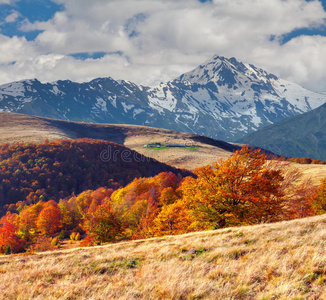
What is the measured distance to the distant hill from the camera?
4373 inches

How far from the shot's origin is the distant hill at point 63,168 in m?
111

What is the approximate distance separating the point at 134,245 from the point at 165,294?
11.1 m

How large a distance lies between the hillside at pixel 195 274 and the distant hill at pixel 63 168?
355 feet

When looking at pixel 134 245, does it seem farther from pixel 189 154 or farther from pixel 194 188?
pixel 189 154

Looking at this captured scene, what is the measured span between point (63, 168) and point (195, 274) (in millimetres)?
130947

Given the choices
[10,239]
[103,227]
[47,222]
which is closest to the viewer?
[103,227]

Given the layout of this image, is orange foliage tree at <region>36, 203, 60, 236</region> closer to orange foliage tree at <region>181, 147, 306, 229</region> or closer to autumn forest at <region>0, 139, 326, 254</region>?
autumn forest at <region>0, 139, 326, 254</region>

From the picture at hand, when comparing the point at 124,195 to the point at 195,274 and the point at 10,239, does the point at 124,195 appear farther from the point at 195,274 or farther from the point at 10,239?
the point at 195,274

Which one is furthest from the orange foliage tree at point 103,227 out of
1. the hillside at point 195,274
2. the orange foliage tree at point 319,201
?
the orange foliage tree at point 319,201

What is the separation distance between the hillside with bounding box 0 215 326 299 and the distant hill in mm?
A: 108290

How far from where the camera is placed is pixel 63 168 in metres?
128

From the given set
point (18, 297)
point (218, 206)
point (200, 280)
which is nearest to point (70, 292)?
point (18, 297)

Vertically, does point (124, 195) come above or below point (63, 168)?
below

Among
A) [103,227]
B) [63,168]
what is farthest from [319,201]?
[63,168]
